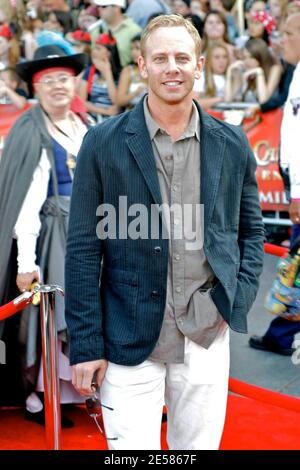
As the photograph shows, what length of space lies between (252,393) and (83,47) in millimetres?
7275

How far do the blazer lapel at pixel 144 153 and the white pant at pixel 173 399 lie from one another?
52cm

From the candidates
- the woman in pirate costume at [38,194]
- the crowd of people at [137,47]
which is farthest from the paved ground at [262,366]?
the crowd of people at [137,47]

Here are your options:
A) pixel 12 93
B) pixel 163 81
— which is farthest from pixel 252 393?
pixel 12 93

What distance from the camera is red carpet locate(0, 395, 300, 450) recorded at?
413 cm

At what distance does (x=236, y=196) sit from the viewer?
9.20 ft

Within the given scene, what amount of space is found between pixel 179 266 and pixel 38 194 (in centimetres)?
167

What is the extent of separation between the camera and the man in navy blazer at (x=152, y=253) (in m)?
2.65

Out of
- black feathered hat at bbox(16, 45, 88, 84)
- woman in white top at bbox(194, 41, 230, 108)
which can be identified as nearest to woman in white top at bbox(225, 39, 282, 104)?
woman in white top at bbox(194, 41, 230, 108)

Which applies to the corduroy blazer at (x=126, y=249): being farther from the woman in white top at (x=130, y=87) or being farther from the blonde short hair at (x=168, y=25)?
the woman in white top at (x=130, y=87)

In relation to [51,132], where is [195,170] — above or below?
below

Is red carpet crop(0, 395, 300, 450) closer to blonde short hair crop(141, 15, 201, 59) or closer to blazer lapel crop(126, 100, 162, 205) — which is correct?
blazer lapel crop(126, 100, 162, 205)

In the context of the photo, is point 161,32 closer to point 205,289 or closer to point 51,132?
point 205,289

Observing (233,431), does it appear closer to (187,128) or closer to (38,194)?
(38,194)
